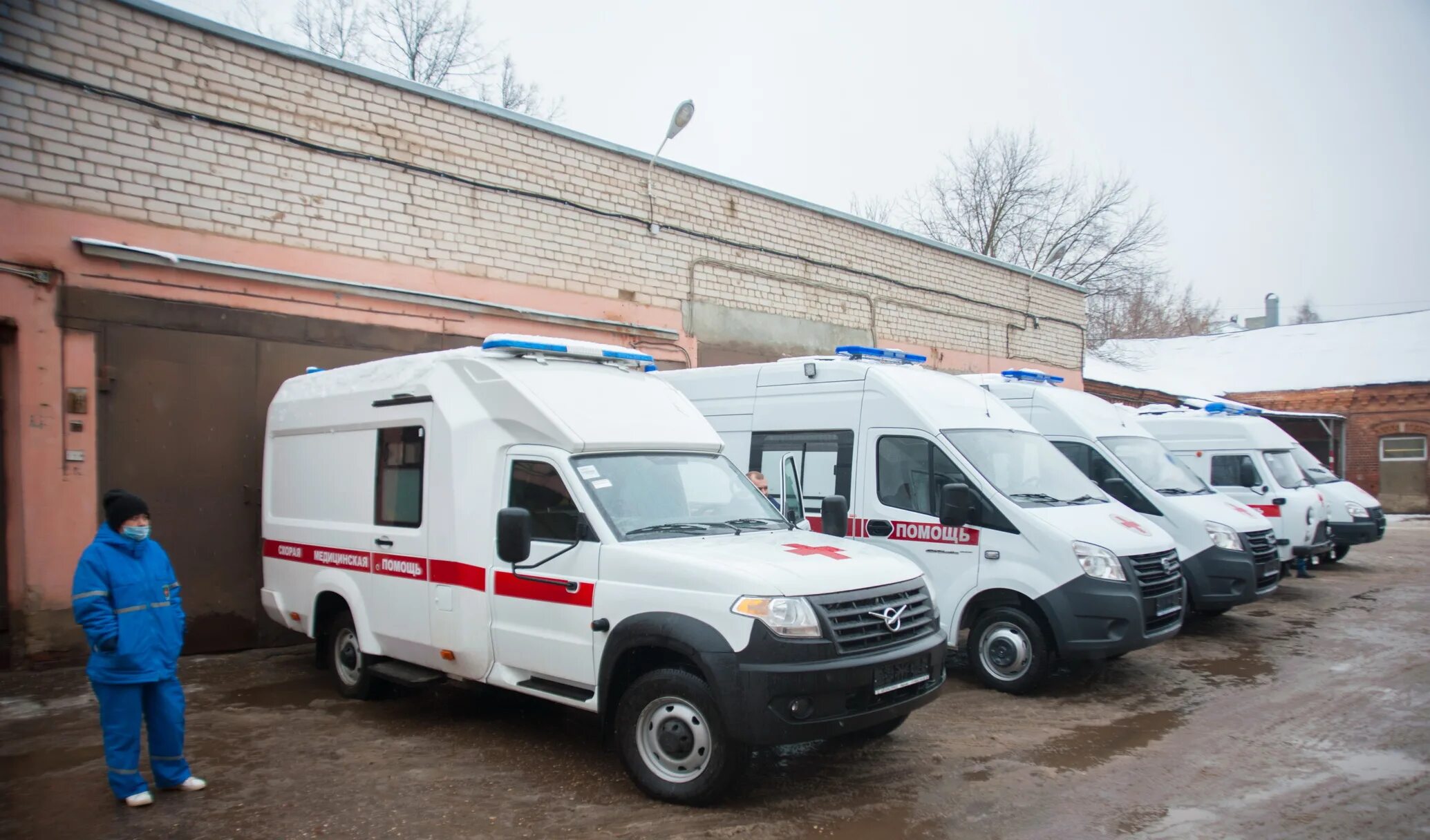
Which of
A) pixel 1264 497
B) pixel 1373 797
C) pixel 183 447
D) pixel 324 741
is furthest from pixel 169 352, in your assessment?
pixel 1264 497

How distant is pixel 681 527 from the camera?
570 cm

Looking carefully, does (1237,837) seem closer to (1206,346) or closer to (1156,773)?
(1156,773)

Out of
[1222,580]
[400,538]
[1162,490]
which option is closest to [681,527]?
[400,538]

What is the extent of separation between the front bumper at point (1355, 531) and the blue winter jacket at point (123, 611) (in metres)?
16.4

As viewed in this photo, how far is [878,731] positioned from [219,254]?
7524 mm

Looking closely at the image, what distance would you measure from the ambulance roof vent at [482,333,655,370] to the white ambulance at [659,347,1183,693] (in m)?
2.24

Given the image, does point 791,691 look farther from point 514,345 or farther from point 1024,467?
point 1024,467

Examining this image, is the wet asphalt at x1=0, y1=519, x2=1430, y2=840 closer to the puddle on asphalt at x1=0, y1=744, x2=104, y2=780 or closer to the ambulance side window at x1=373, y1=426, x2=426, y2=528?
the puddle on asphalt at x1=0, y1=744, x2=104, y2=780

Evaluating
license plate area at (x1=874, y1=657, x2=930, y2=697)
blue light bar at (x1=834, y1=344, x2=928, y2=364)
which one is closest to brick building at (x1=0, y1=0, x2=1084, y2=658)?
blue light bar at (x1=834, y1=344, x2=928, y2=364)

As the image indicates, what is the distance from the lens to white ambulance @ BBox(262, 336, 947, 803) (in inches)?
192

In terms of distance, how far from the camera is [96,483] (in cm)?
820

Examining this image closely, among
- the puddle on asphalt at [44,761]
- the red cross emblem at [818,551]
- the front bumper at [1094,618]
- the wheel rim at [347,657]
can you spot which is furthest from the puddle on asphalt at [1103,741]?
the puddle on asphalt at [44,761]

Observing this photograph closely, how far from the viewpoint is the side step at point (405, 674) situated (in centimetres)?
650

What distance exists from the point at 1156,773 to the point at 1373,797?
107 centimetres
